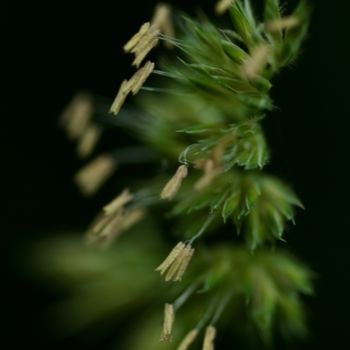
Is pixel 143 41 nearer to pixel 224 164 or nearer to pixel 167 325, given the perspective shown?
pixel 224 164

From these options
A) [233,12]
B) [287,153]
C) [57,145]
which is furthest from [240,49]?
[57,145]

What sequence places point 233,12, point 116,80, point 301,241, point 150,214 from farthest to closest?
point 116,80 < point 150,214 < point 301,241 < point 233,12

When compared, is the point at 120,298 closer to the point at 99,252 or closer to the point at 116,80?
the point at 99,252

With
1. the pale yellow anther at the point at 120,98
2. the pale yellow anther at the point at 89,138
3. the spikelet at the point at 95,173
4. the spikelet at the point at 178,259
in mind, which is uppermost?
the pale yellow anther at the point at 120,98

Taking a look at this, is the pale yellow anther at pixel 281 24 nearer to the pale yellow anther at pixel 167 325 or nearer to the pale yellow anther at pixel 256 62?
the pale yellow anther at pixel 256 62

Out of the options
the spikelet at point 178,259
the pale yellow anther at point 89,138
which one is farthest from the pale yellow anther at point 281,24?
the pale yellow anther at point 89,138

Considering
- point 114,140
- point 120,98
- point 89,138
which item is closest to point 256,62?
point 120,98

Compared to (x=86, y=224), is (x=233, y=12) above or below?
above

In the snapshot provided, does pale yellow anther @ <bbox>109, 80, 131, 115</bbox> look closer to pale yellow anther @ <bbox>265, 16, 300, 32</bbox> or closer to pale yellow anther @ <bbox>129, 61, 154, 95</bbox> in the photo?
pale yellow anther @ <bbox>129, 61, 154, 95</bbox>
